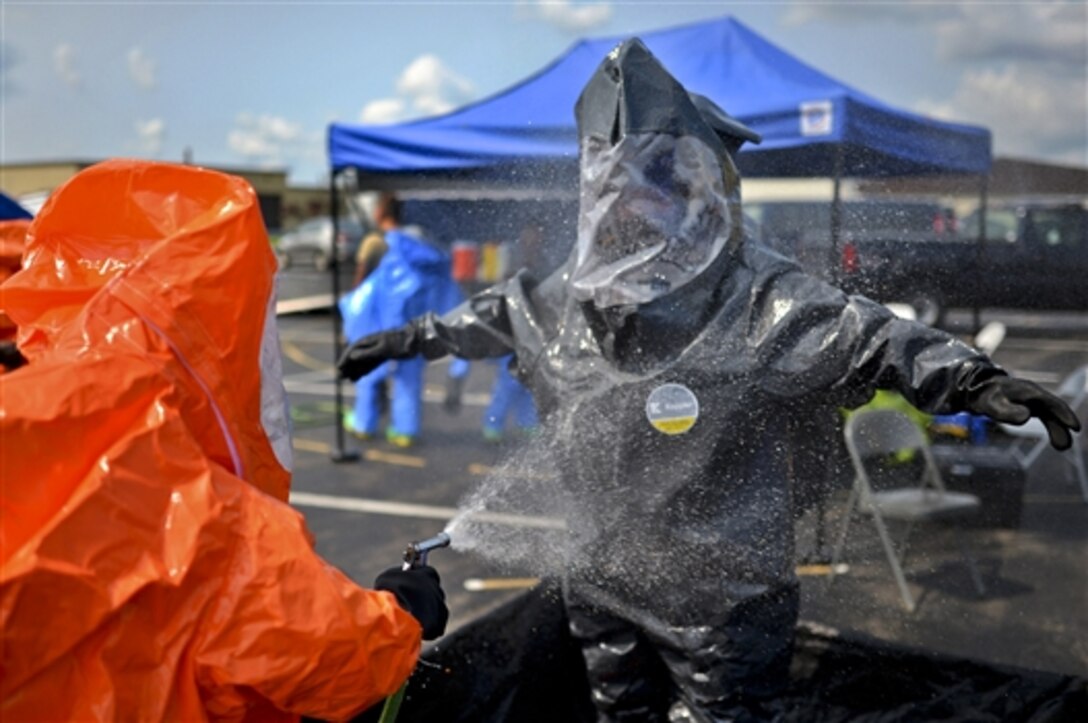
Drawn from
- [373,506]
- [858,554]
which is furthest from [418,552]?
[373,506]

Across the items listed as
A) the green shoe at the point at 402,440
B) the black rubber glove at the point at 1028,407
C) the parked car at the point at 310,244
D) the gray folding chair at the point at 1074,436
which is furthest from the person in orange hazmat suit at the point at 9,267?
the parked car at the point at 310,244

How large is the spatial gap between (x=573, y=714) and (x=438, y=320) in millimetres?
1219

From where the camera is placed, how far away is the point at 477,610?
394 cm

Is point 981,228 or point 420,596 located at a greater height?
point 981,228

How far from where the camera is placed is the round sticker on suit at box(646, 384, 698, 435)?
211cm

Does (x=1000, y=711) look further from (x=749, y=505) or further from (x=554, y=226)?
(x=554, y=226)

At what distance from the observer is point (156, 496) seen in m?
1.26

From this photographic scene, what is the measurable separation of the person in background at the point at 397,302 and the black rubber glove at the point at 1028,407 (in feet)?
14.9

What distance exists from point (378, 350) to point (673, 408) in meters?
0.99

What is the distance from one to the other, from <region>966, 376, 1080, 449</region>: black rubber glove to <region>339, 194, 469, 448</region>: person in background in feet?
14.9

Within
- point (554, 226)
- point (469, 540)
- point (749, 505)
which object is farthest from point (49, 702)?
point (554, 226)

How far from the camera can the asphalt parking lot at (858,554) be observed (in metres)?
3.26

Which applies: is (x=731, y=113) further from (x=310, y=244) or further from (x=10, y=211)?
(x=310, y=244)

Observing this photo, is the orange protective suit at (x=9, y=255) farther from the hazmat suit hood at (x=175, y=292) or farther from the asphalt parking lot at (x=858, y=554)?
the asphalt parking lot at (x=858, y=554)
